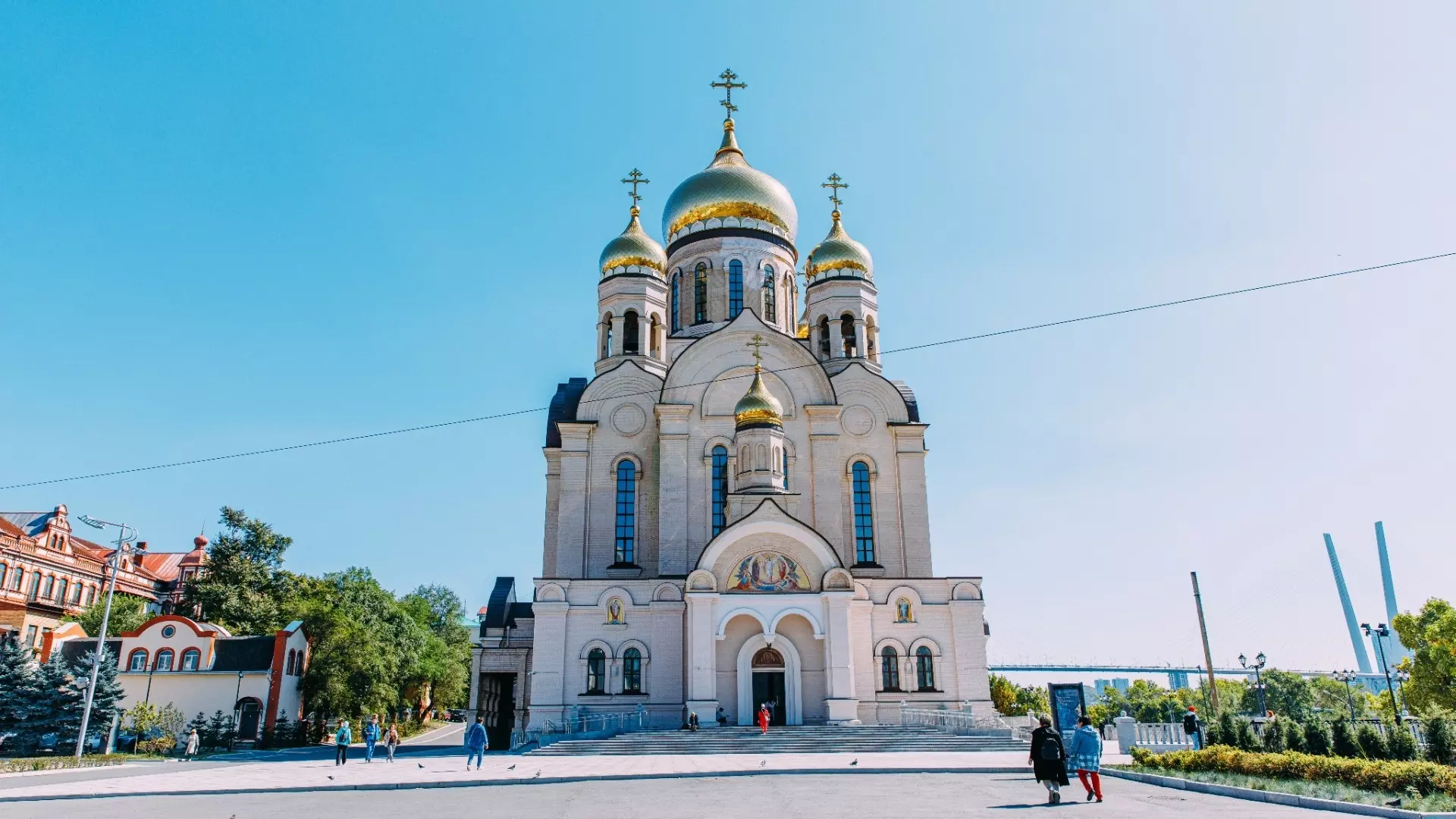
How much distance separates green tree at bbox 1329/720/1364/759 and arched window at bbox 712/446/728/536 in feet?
53.8

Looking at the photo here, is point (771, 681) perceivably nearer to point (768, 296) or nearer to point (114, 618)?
point (768, 296)

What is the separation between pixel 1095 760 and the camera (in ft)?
36.7

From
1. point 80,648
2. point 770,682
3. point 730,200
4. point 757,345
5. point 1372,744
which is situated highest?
point 730,200

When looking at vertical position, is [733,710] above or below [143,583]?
below

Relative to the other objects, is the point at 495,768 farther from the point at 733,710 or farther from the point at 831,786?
the point at 733,710

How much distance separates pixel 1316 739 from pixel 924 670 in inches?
520

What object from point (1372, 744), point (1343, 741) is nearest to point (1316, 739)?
point (1343, 741)

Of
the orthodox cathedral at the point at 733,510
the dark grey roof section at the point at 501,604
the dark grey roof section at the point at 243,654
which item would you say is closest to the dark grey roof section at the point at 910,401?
the orthodox cathedral at the point at 733,510

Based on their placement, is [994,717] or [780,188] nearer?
[994,717]

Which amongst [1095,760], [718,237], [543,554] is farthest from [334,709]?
[1095,760]

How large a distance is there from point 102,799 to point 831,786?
10.1m

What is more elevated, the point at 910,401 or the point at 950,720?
the point at 910,401

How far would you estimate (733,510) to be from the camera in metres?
25.9

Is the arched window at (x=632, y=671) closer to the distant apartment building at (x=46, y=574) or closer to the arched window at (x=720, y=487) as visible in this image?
the arched window at (x=720, y=487)
